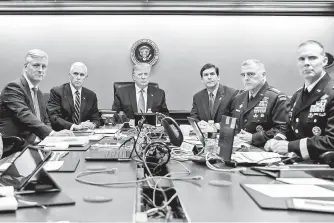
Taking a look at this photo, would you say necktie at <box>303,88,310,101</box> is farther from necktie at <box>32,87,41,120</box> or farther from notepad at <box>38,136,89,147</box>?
necktie at <box>32,87,41,120</box>

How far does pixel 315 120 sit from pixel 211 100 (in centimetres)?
214

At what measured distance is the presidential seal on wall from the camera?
5.37 m

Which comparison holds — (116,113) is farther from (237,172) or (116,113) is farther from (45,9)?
(237,172)

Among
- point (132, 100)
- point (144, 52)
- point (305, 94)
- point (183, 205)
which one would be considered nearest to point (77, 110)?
point (132, 100)

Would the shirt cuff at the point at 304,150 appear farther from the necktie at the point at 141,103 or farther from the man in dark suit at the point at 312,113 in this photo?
the necktie at the point at 141,103

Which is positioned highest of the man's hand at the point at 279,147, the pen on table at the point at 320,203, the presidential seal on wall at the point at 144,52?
the presidential seal on wall at the point at 144,52

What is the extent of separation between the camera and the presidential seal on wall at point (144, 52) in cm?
537

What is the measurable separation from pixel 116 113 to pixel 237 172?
2.97 meters

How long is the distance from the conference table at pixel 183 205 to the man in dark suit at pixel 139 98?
3199mm

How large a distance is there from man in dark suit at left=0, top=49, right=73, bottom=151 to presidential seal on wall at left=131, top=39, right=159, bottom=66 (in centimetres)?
214

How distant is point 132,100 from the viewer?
15.0 ft

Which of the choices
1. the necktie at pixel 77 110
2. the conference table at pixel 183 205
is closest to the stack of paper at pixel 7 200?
the conference table at pixel 183 205

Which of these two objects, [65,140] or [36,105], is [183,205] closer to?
[65,140]

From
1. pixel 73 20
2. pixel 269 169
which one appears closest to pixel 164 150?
pixel 269 169
